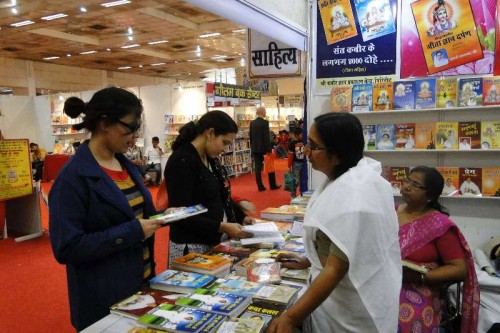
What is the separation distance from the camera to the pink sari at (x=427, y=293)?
2217 millimetres

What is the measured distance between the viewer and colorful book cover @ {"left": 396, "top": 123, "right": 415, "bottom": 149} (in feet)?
13.9

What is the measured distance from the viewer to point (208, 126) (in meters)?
2.34

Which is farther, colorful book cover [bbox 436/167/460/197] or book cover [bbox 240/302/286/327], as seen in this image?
colorful book cover [bbox 436/167/460/197]

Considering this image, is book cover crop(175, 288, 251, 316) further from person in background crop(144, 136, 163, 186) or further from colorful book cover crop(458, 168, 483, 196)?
person in background crop(144, 136, 163, 186)

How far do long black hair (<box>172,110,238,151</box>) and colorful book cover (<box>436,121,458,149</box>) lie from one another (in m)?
2.70

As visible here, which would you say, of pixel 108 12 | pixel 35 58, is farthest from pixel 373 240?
pixel 35 58

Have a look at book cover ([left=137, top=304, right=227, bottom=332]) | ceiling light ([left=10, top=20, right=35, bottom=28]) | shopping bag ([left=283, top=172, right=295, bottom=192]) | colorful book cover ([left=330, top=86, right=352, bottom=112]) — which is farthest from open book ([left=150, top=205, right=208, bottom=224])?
ceiling light ([left=10, top=20, right=35, bottom=28])

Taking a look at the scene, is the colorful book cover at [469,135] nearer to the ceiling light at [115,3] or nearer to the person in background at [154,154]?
the ceiling light at [115,3]

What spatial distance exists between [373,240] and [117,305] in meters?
1.00

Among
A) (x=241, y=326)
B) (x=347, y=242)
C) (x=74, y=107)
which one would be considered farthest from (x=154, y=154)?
(x=347, y=242)

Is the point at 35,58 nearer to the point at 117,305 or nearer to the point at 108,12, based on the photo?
the point at 108,12

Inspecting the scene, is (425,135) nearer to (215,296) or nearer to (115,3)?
(215,296)

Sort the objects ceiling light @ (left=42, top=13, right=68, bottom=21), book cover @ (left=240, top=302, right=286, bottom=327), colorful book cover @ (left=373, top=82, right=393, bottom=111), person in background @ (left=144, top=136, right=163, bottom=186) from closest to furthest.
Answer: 1. book cover @ (left=240, top=302, right=286, bottom=327)
2. colorful book cover @ (left=373, top=82, right=393, bottom=111)
3. ceiling light @ (left=42, top=13, right=68, bottom=21)
4. person in background @ (left=144, top=136, right=163, bottom=186)

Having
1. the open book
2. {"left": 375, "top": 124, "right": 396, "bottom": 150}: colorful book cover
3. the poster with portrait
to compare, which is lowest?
the open book
